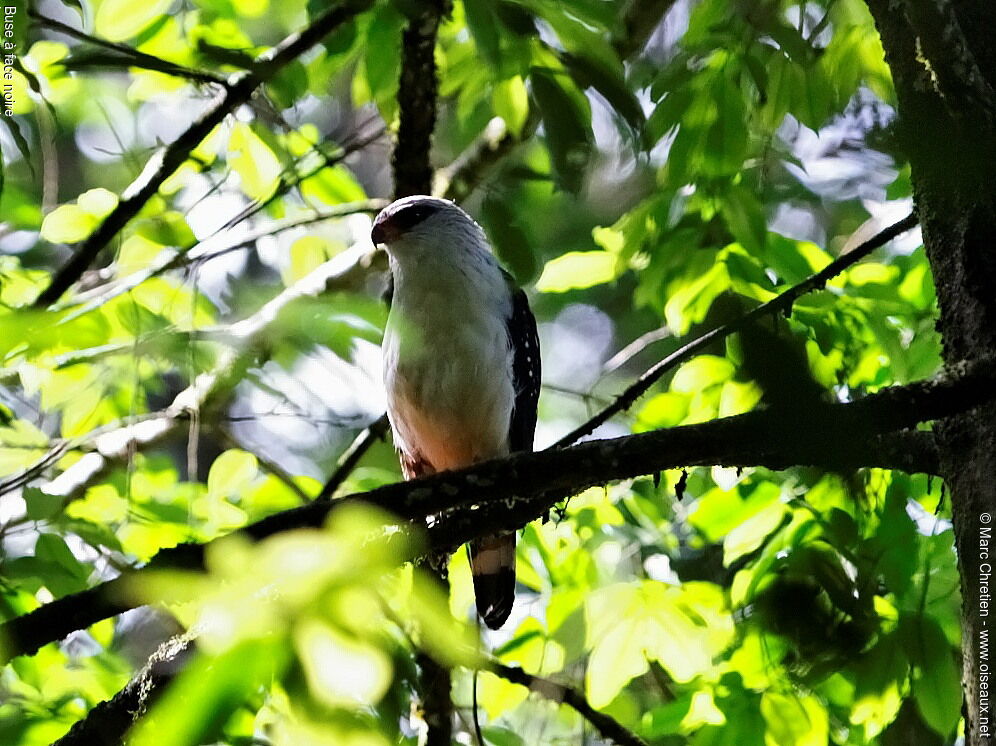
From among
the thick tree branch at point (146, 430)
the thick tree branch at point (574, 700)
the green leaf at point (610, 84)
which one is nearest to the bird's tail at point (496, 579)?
the thick tree branch at point (574, 700)

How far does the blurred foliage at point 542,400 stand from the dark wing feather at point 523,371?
12cm

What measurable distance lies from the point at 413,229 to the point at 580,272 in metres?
0.80

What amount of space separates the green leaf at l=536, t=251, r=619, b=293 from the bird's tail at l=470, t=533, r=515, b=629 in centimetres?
87

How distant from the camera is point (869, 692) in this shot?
7.68 ft

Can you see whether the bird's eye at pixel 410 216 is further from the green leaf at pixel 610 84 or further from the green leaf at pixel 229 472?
the green leaf at pixel 610 84

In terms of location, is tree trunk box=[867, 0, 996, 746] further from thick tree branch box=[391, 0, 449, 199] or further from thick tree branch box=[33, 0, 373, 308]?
thick tree branch box=[33, 0, 373, 308]

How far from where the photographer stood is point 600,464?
5.79 ft

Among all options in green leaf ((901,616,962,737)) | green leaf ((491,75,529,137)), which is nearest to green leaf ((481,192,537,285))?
green leaf ((491,75,529,137))

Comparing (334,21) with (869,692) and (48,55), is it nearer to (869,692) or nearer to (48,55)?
(48,55)

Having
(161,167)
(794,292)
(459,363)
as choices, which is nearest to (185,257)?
(161,167)

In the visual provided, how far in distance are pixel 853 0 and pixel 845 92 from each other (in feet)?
1.23

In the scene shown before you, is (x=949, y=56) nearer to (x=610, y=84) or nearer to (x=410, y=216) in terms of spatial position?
(x=610, y=84)

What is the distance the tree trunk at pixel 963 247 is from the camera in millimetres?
1805

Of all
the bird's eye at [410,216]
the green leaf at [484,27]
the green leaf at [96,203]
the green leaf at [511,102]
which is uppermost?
the bird's eye at [410,216]
